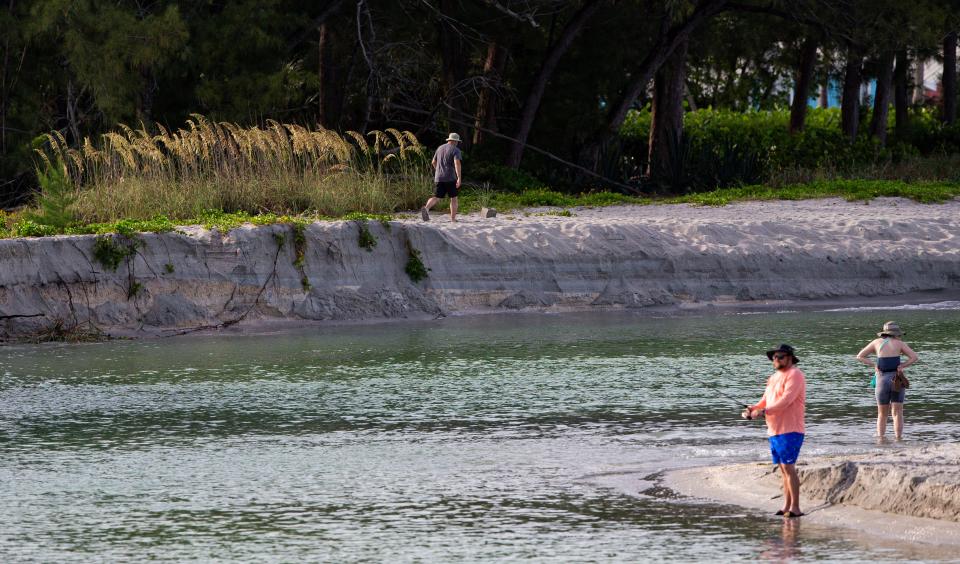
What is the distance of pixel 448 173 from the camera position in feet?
81.1

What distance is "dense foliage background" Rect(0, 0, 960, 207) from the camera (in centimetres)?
2955

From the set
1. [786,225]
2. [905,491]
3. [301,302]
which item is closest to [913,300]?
[786,225]

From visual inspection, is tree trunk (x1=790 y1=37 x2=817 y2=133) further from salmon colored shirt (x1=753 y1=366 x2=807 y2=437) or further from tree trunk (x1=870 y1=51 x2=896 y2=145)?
salmon colored shirt (x1=753 y1=366 x2=807 y2=437)

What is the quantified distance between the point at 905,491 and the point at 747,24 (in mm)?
31797

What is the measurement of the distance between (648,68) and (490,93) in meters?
3.68

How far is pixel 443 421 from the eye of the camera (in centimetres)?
1324

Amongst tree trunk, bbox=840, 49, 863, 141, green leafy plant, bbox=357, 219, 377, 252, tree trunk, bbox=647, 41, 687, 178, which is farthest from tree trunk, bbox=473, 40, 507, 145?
green leafy plant, bbox=357, 219, 377, 252

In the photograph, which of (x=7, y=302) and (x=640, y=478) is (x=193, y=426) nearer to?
(x=640, y=478)

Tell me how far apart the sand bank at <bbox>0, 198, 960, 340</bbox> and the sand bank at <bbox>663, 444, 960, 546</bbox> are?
40.5 ft

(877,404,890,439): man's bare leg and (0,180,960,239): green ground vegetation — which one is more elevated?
(0,180,960,239): green ground vegetation

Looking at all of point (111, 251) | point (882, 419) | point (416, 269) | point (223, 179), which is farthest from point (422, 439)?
point (223, 179)

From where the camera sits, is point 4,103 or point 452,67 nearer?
point 4,103

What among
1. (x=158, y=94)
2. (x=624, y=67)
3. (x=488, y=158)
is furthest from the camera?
(x=624, y=67)

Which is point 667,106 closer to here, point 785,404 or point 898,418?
point 898,418
